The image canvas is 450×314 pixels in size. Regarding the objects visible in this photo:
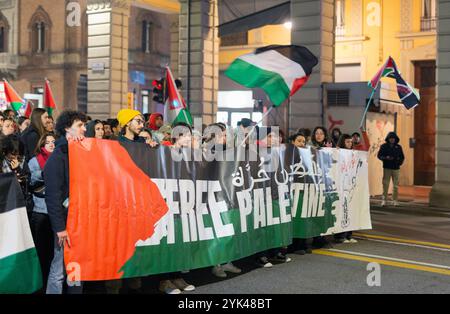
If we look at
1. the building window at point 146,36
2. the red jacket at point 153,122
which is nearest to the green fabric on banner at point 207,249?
the red jacket at point 153,122

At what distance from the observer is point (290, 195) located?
8.76m

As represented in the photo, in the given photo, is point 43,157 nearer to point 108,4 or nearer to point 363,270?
point 363,270

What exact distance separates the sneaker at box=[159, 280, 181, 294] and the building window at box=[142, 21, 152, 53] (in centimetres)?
3730

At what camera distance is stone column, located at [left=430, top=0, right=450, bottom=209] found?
1577cm

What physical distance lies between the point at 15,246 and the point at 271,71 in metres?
5.05

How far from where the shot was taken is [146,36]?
4341cm

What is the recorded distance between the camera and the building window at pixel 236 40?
28.7m

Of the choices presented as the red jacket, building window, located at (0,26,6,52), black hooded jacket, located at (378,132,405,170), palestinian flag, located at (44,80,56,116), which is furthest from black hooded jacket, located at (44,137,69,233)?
building window, located at (0,26,6,52)

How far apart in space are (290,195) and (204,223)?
1994mm

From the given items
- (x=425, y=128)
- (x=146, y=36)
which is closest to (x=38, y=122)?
(x=425, y=128)

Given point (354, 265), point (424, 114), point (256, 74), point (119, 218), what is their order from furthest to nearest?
point (424, 114) < point (256, 74) < point (354, 265) < point (119, 218)

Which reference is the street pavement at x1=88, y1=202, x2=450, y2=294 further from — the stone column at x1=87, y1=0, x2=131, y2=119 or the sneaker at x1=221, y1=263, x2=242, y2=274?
the stone column at x1=87, y1=0, x2=131, y2=119
